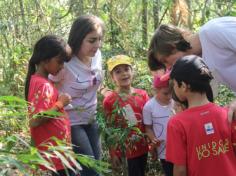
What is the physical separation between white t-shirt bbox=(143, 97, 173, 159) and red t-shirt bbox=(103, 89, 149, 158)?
0.08 m

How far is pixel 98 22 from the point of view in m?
2.85

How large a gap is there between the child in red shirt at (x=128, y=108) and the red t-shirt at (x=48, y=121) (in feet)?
1.65

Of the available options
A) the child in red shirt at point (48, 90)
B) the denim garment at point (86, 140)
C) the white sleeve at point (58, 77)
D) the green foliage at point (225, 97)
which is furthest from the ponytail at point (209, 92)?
the green foliage at point (225, 97)

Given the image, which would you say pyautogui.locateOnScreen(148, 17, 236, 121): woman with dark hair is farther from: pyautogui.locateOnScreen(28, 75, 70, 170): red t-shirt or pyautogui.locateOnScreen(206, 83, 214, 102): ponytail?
pyautogui.locateOnScreen(28, 75, 70, 170): red t-shirt

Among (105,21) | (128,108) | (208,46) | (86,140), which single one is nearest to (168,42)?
(208,46)

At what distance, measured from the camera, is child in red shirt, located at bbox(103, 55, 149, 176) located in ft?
9.87

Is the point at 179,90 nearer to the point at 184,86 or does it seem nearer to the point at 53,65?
the point at 184,86

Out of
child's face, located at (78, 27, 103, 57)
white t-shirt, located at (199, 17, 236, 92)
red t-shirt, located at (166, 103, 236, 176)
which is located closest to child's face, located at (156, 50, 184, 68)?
white t-shirt, located at (199, 17, 236, 92)

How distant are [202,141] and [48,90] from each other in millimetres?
1023

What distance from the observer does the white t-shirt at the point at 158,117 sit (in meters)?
3.05

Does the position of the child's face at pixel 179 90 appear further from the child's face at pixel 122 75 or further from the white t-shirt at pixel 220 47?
the child's face at pixel 122 75


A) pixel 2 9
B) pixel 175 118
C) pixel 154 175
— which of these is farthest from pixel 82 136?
pixel 2 9

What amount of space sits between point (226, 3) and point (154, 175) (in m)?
2.22

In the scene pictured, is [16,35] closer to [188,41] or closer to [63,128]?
[63,128]
